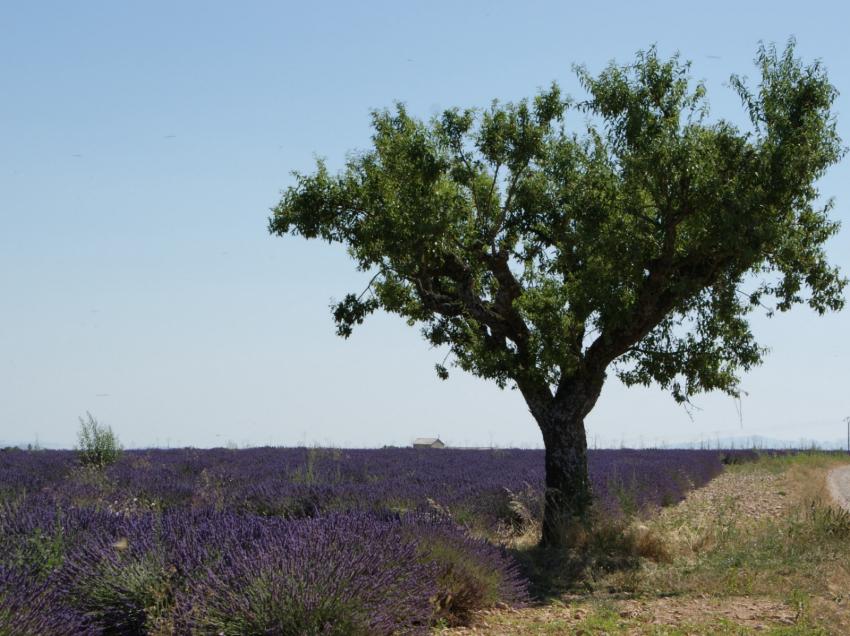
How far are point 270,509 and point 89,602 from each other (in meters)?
6.00

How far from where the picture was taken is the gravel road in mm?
20345

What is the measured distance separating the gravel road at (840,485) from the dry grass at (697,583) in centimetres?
765

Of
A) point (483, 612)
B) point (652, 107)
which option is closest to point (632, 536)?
point (483, 612)

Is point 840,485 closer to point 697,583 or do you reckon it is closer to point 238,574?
point 697,583

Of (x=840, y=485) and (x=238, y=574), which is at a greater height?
(x=238, y=574)

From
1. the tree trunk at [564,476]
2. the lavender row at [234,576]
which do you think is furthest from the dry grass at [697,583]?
the lavender row at [234,576]

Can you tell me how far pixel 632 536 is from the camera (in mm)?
11695

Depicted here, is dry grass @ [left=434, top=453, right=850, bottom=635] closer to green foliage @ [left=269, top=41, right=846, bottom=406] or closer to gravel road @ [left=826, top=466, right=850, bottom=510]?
green foliage @ [left=269, top=41, right=846, bottom=406]

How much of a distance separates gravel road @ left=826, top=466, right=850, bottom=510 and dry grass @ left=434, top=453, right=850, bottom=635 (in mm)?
7645

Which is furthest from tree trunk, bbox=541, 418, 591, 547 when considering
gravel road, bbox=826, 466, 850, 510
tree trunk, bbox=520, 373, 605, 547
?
gravel road, bbox=826, 466, 850, 510

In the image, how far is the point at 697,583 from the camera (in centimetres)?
948

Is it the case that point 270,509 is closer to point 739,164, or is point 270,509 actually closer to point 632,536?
point 632,536

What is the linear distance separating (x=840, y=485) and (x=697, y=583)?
19264 mm

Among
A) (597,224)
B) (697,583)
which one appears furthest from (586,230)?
(697,583)
